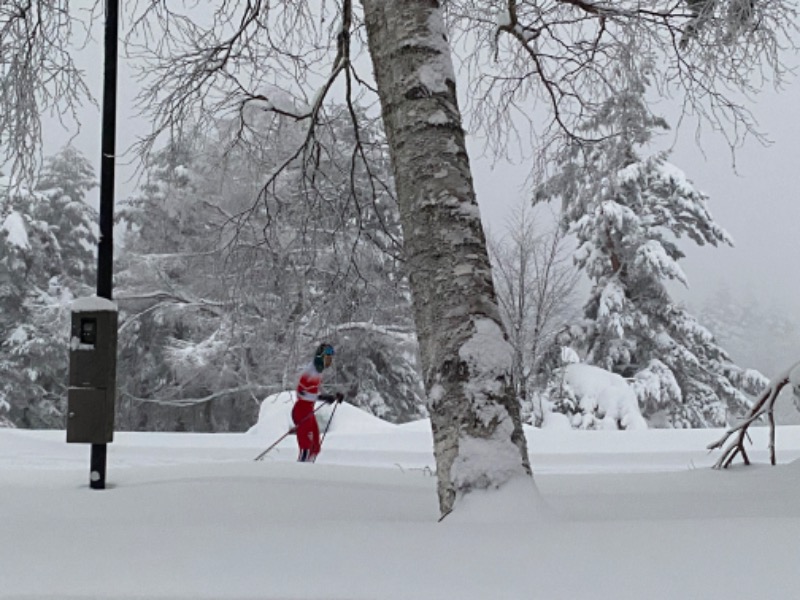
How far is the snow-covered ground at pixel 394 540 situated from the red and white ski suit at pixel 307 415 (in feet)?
11.8

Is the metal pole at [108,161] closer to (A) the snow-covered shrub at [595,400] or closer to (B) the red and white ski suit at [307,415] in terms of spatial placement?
(B) the red and white ski suit at [307,415]

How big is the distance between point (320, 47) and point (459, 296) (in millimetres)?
3762

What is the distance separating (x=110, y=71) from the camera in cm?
450

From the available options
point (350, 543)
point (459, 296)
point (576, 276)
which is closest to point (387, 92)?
point (459, 296)

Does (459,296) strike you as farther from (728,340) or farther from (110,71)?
(728,340)

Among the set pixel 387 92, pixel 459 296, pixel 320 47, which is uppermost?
pixel 320 47

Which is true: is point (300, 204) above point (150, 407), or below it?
above

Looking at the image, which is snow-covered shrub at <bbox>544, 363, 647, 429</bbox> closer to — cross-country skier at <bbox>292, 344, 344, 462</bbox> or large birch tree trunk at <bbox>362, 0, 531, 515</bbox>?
cross-country skier at <bbox>292, 344, 344, 462</bbox>

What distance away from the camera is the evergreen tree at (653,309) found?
18328 mm

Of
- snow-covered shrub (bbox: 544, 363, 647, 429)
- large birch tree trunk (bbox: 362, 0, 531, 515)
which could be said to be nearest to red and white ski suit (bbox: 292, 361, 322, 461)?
large birch tree trunk (bbox: 362, 0, 531, 515)

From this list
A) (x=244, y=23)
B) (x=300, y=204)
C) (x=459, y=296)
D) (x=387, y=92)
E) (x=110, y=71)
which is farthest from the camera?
(x=300, y=204)

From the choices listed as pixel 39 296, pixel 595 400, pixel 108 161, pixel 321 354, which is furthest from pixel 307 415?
pixel 39 296

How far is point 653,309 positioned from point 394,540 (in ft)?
62.2

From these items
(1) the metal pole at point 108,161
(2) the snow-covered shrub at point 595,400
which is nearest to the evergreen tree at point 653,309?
(2) the snow-covered shrub at point 595,400
